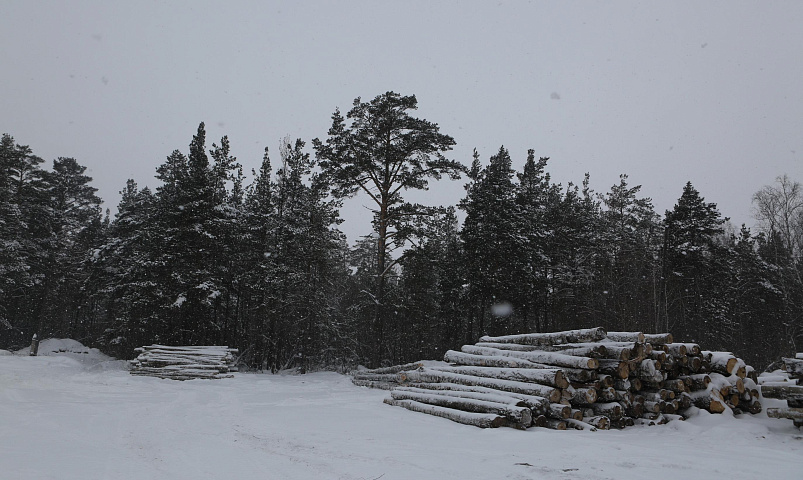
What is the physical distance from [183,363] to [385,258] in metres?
10.9

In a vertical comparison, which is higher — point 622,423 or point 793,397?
point 793,397

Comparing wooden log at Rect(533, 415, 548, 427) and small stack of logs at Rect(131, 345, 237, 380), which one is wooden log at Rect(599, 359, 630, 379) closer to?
wooden log at Rect(533, 415, 548, 427)

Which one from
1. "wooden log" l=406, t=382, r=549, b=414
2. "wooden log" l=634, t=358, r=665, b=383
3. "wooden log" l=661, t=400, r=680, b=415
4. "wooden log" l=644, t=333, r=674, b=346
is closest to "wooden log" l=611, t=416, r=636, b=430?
"wooden log" l=661, t=400, r=680, b=415

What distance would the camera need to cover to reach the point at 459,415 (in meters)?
8.99

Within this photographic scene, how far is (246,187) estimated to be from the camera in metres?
32.6

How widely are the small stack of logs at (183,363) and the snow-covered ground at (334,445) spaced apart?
8.24 meters

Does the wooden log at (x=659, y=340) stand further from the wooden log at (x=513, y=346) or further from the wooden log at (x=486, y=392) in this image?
the wooden log at (x=486, y=392)

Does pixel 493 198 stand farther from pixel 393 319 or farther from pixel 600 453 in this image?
pixel 600 453

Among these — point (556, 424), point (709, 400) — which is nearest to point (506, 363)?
point (556, 424)

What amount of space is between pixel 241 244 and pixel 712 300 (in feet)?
105

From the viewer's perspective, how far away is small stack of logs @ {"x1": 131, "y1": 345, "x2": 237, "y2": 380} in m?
18.9

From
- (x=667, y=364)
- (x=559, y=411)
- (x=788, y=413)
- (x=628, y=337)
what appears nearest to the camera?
(x=788, y=413)

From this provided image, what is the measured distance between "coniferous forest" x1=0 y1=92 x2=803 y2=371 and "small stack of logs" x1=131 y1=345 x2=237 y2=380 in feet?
15.3

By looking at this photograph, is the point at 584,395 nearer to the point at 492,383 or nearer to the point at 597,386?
the point at 597,386
